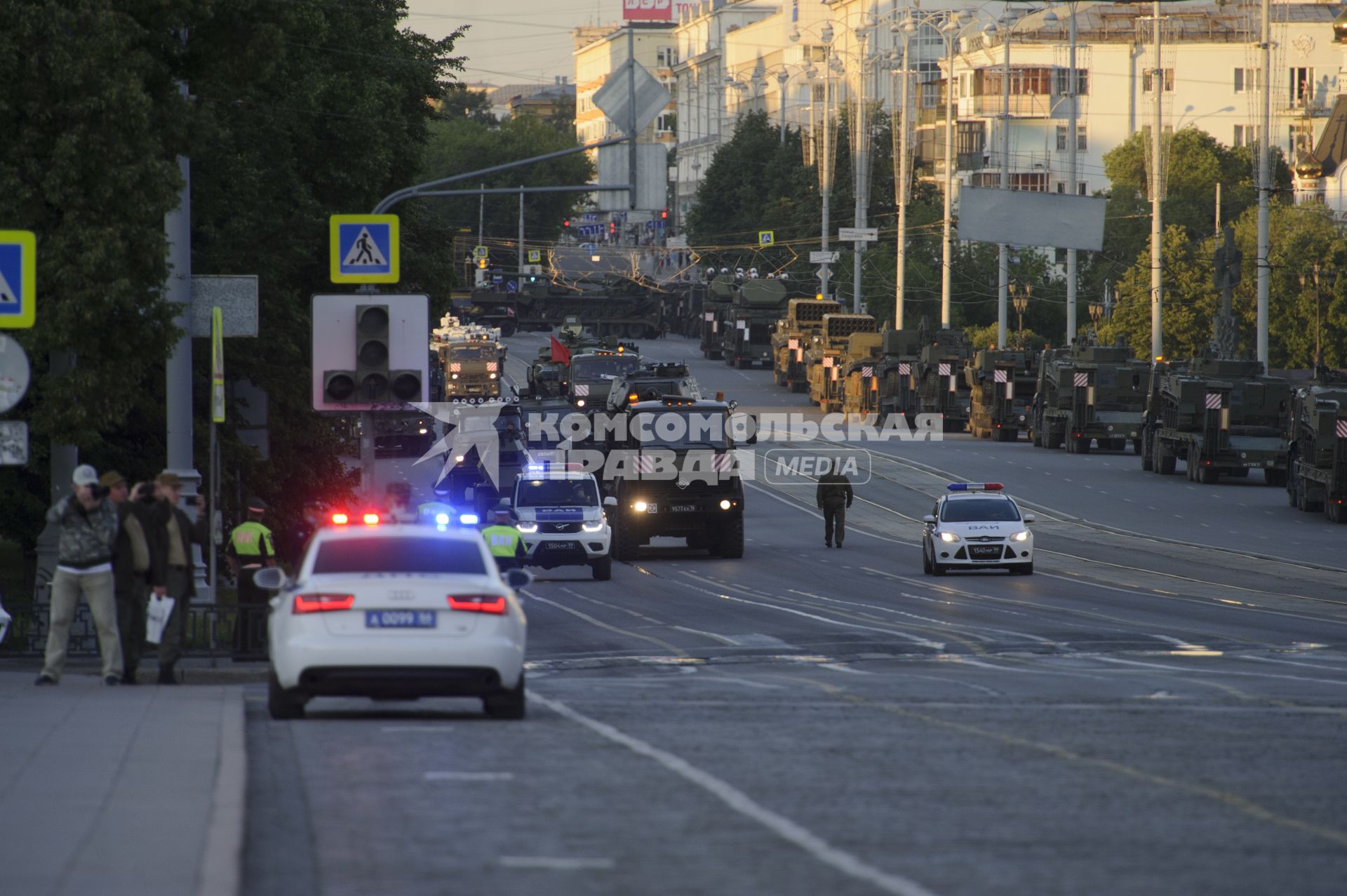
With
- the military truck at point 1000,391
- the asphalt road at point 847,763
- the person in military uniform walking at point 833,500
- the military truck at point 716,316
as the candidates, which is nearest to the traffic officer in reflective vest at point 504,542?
the asphalt road at point 847,763

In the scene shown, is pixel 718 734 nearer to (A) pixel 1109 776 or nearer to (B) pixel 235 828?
(A) pixel 1109 776

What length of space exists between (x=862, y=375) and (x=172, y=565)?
66.7 m

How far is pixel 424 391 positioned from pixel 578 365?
46.1 m

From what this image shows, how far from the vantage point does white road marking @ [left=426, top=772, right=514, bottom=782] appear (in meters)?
11.0

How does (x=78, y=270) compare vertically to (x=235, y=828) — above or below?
above

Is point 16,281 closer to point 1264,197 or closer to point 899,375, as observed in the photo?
point 1264,197

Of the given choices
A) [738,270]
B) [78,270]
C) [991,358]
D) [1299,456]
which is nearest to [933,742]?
[78,270]

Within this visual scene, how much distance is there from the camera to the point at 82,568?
661 inches

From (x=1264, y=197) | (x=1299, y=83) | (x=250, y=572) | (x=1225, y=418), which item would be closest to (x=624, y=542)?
(x=250, y=572)

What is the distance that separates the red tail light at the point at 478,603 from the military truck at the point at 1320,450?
118ft

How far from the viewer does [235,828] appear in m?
8.98

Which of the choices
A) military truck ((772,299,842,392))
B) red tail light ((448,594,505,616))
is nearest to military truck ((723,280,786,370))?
military truck ((772,299,842,392))

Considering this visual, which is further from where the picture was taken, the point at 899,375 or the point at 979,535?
the point at 899,375

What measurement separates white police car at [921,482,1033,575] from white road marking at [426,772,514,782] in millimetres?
26347
